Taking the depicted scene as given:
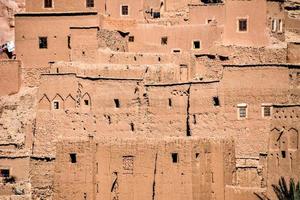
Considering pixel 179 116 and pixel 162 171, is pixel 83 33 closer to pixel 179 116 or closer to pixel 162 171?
pixel 179 116

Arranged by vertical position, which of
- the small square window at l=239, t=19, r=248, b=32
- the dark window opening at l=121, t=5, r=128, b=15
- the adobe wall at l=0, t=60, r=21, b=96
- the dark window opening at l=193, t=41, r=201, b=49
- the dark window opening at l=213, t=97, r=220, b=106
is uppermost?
the dark window opening at l=121, t=5, r=128, b=15

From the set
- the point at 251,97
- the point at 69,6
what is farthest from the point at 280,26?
the point at 69,6

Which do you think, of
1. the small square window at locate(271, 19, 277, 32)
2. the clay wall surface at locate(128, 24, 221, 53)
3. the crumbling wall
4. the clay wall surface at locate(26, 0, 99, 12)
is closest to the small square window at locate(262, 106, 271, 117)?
the clay wall surface at locate(128, 24, 221, 53)

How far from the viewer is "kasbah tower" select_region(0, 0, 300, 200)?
151 ft

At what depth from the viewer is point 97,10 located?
5584 centimetres

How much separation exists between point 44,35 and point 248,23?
9.85m

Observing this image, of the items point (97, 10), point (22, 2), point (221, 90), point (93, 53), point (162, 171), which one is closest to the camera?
point (162, 171)

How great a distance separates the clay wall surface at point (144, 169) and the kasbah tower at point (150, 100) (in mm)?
41

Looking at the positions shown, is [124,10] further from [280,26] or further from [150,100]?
[150,100]

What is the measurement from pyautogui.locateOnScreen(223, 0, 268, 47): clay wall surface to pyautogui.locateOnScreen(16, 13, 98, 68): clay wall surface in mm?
6531

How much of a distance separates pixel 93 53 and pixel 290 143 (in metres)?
11.3

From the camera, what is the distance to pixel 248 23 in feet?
177

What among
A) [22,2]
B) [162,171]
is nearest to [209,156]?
[162,171]

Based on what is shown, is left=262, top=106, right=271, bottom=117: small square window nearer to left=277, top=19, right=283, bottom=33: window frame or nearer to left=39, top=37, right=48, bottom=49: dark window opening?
left=277, top=19, right=283, bottom=33: window frame
